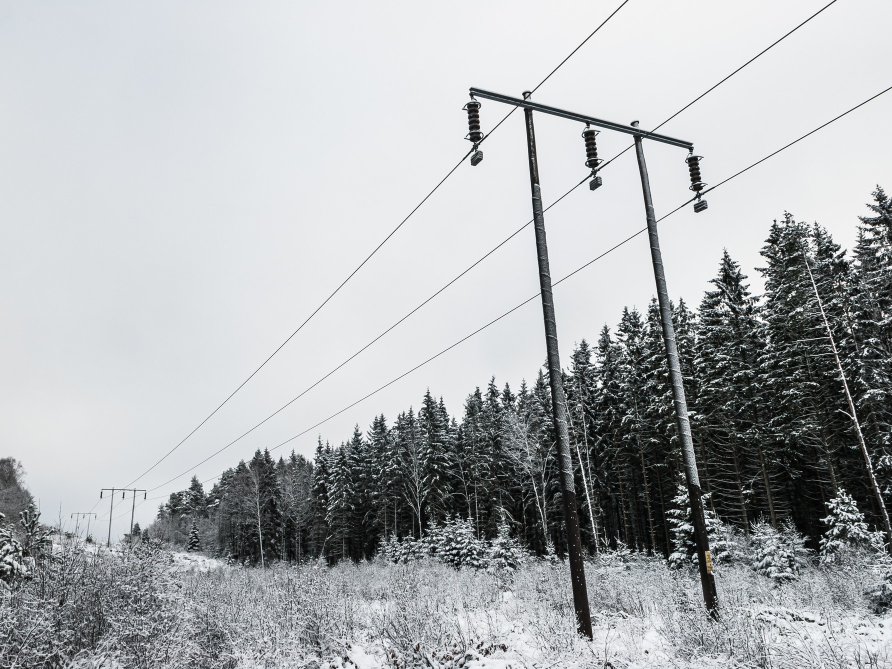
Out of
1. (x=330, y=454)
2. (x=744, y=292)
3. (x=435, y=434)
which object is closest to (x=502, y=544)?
(x=744, y=292)

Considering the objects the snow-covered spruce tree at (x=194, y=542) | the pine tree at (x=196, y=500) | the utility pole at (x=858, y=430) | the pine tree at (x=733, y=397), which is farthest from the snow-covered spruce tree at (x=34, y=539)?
the pine tree at (x=196, y=500)

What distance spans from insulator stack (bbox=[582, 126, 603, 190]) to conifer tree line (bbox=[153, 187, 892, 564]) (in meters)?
13.8

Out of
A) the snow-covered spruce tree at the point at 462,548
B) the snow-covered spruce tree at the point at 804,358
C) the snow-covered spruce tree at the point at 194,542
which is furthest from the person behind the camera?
the snow-covered spruce tree at the point at 194,542

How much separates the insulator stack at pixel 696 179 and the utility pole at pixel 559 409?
3.31 metres

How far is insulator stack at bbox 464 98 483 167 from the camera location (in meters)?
10.0

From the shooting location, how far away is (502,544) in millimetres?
25219

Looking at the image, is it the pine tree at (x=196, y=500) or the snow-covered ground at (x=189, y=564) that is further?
the pine tree at (x=196, y=500)

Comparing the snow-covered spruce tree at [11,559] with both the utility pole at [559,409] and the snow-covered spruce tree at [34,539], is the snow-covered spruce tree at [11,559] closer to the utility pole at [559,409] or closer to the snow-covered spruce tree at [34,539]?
the snow-covered spruce tree at [34,539]

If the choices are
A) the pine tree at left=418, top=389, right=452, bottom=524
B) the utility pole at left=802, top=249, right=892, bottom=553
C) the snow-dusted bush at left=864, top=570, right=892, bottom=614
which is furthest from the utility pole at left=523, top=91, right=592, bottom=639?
the pine tree at left=418, top=389, right=452, bottom=524

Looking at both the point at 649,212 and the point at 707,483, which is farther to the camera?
the point at 707,483

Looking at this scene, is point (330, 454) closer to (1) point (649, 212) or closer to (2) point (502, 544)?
(2) point (502, 544)

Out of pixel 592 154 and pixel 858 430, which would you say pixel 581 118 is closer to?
pixel 592 154

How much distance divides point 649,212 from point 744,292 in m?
27.2

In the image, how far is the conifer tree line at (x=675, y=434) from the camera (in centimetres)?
2644
